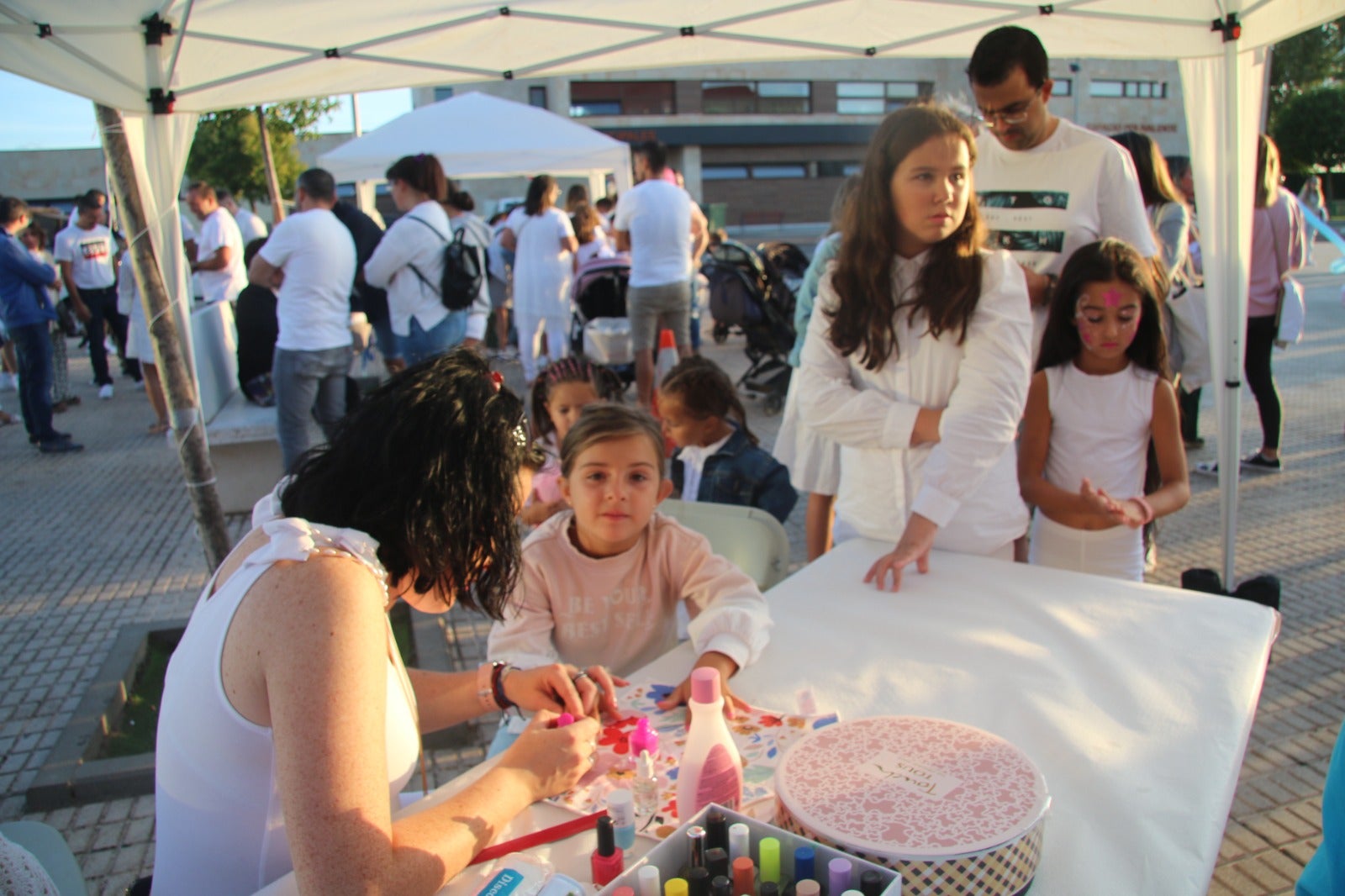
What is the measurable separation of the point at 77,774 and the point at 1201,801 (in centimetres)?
305

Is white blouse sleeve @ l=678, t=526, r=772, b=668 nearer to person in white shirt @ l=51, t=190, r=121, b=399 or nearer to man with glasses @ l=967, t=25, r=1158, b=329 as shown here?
man with glasses @ l=967, t=25, r=1158, b=329

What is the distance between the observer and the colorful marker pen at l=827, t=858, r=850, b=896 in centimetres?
101

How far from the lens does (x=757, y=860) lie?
3.62 feet

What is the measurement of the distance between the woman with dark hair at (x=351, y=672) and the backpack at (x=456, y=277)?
4.69m

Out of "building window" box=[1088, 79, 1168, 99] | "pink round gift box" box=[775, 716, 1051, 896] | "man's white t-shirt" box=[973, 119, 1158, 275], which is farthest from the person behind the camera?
"building window" box=[1088, 79, 1168, 99]

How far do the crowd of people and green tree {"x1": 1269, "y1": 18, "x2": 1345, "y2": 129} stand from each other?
115 feet

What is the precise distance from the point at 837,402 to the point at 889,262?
348 mm

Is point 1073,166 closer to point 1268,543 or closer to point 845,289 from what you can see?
point 845,289

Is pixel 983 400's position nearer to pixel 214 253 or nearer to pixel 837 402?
pixel 837 402

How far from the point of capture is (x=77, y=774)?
2.92m

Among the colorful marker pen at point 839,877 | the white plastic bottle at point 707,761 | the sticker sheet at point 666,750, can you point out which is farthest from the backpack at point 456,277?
the colorful marker pen at point 839,877

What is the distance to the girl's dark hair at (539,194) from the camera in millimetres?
8078

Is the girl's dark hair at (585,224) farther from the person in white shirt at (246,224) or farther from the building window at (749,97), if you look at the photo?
the building window at (749,97)

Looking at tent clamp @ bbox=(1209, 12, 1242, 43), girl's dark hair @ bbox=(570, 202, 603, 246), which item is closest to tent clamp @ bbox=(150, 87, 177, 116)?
tent clamp @ bbox=(1209, 12, 1242, 43)
